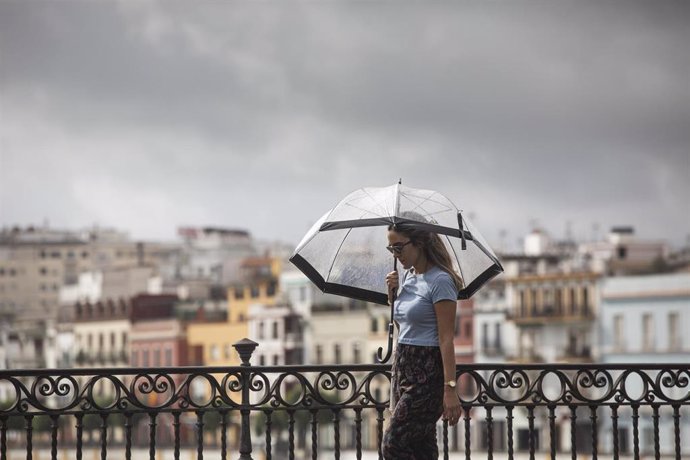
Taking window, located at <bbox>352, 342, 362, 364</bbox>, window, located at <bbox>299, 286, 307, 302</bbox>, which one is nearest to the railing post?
window, located at <bbox>352, 342, 362, 364</bbox>

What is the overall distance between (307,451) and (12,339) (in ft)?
96.4

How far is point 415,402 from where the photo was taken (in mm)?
8414

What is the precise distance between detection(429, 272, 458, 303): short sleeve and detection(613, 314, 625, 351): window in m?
65.8

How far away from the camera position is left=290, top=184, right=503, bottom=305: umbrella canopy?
9039 millimetres

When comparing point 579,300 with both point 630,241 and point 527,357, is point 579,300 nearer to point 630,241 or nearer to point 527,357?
point 527,357

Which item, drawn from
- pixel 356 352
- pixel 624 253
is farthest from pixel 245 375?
pixel 624 253

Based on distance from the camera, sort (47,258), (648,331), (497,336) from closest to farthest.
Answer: (648,331), (497,336), (47,258)

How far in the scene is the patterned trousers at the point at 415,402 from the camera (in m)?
8.42

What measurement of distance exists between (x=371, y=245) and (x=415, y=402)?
1516 mm

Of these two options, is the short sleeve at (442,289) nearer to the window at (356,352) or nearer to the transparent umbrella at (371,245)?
the transparent umbrella at (371,245)

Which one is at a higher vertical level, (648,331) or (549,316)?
(549,316)

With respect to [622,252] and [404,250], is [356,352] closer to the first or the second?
[622,252]

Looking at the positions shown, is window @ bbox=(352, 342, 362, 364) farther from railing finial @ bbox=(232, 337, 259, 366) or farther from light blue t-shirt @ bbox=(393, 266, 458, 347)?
light blue t-shirt @ bbox=(393, 266, 458, 347)

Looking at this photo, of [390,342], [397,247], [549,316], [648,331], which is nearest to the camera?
[397,247]
